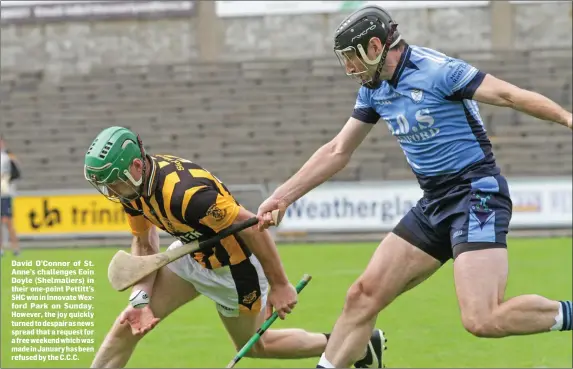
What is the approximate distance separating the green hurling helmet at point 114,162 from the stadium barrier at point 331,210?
1235 centimetres

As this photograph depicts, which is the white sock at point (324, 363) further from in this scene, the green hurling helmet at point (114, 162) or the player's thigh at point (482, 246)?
the green hurling helmet at point (114, 162)

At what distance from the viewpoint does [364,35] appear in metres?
5.73

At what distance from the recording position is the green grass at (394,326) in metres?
7.98

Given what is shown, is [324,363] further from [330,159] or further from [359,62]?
[359,62]

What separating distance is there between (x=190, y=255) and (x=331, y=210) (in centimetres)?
1241

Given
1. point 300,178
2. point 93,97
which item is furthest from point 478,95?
point 93,97

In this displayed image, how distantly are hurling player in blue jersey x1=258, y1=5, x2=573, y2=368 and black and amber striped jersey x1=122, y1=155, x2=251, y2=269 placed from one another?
0.82 feet

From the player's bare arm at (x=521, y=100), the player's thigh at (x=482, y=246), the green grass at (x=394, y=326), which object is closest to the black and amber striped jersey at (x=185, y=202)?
the player's thigh at (x=482, y=246)

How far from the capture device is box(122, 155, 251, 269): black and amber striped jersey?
5793 millimetres

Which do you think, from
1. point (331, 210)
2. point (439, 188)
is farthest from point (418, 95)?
point (331, 210)

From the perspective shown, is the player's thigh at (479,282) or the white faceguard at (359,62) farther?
the white faceguard at (359,62)

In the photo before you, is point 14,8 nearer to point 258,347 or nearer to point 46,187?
point 46,187

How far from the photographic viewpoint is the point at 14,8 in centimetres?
2916

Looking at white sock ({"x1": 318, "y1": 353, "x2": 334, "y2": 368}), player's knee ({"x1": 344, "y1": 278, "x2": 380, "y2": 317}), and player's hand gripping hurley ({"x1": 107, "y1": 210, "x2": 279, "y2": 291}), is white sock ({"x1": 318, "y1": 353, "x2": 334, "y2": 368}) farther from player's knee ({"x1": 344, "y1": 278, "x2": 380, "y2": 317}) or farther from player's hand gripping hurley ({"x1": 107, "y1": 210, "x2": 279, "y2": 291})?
player's hand gripping hurley ({"x1": 107, "y1": 210, "x2": 279, "y2": 291})
